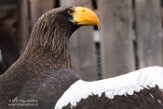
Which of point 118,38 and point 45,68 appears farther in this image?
point 118,38

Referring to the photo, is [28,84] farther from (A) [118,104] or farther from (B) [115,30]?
(B) [115,30]

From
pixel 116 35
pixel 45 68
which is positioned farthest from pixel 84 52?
pixel 45 68

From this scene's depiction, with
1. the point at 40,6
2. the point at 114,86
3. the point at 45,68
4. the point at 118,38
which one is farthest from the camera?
the point at 40,6

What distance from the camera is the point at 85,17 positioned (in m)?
4.60

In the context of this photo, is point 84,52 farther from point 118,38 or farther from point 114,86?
point 114,86

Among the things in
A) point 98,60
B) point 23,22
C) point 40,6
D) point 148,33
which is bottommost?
point 98,60

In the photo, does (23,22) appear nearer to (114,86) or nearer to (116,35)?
(116,35)

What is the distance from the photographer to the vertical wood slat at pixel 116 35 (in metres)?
5.71

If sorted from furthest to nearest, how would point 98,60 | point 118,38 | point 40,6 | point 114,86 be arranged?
point 98,60
point 40,6
point 118,38
point 114,86

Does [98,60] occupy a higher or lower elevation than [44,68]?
lower

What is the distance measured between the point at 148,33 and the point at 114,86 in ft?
6.57

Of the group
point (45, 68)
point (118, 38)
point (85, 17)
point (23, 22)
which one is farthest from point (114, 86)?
point (23, 22)

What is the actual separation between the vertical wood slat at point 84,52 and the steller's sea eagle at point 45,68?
3.34 ft

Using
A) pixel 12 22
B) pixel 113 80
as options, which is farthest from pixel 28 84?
pixel 12 22
